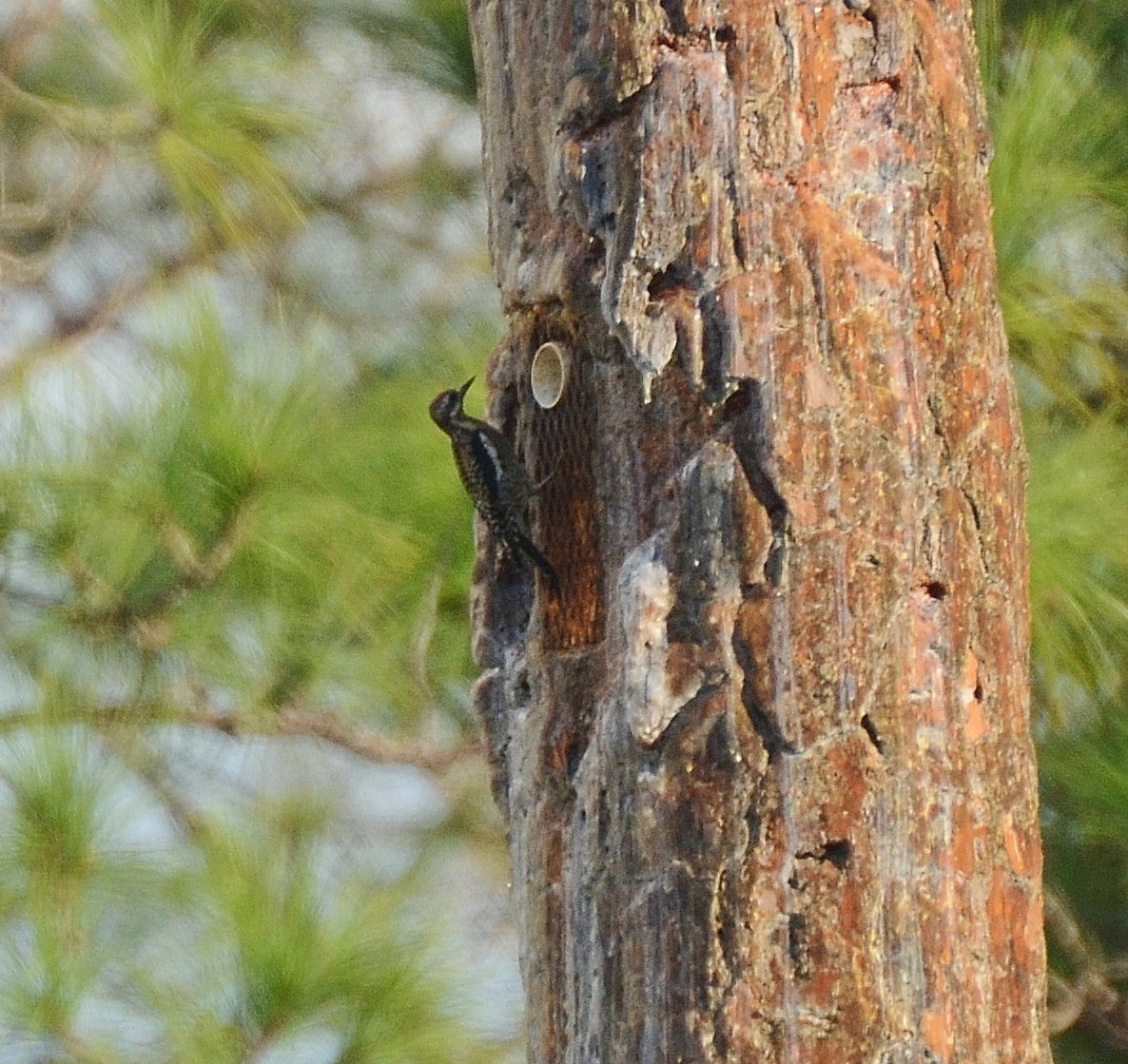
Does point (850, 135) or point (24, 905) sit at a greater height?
point (850, 135)

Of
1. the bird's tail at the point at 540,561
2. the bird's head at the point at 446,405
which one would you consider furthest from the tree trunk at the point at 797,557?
the bird's head at the point at 446,405

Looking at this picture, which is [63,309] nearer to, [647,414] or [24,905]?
[24,905]

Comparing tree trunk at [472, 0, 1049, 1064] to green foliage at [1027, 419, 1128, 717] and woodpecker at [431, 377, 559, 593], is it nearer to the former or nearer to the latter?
woodpecker at [431, 377, 559, 593]

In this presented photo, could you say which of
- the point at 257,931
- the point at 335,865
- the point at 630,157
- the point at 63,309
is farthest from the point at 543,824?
the point at 63,309

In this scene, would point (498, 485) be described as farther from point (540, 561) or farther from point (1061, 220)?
point (1061, 220)

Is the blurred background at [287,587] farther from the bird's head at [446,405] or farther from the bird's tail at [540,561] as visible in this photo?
the bird's tail at [540,561]

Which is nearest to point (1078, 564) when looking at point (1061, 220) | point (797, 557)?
point (1061, 220)
